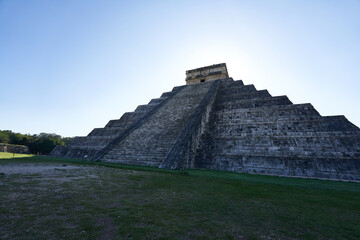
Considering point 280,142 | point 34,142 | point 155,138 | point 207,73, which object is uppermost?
point 207,73

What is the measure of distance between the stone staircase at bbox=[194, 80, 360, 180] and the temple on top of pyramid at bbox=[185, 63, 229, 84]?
41.1 ft

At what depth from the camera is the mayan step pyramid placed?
321 inches

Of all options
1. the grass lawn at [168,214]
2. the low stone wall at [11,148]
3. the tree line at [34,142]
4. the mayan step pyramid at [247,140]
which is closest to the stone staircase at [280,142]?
the mayan step pyramid at [247,140]

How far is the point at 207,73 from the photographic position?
25875 mm

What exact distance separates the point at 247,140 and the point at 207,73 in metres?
17.8

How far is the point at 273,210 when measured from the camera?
3.48 metres

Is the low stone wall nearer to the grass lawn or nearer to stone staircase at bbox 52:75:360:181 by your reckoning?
stone staircase at bbox 52:75:360:181

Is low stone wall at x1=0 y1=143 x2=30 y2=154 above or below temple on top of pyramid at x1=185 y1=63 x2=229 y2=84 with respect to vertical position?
below

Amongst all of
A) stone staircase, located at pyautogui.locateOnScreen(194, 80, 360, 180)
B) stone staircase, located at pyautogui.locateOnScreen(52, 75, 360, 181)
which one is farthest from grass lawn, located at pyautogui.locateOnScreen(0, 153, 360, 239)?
stone staircase, located at pyautogui.locateOnScreen(52, 75, 360, 181)

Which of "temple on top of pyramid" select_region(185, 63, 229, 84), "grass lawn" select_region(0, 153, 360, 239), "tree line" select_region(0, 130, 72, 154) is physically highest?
"temple on top of pyramid" select_region(185, 63, 229, 84)

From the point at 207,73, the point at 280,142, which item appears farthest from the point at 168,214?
the point at 207,73

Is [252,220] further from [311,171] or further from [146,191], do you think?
[311,171]

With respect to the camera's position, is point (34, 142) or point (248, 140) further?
point (34, 142)

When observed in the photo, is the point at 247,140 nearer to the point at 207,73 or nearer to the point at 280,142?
the point at 280,142
